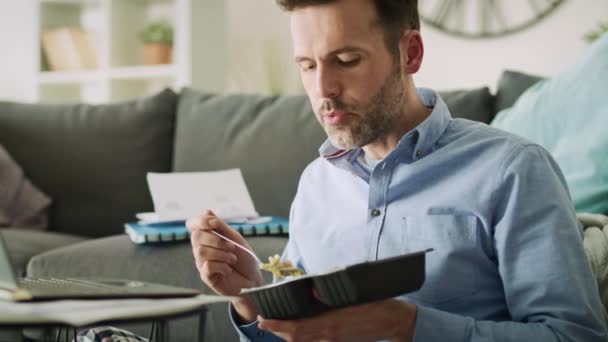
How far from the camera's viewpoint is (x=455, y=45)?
332cm

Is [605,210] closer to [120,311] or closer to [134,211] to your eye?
[120,311]

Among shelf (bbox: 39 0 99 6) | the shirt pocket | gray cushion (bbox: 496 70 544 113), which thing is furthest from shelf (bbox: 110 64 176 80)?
the shirt pocket

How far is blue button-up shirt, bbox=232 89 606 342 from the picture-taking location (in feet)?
3.23

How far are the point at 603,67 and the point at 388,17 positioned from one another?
0.62 meters

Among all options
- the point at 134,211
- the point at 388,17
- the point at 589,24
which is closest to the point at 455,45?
the point at 589,24

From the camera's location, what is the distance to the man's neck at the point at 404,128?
48.0 inches

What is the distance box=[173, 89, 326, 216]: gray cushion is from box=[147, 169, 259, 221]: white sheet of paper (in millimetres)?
142

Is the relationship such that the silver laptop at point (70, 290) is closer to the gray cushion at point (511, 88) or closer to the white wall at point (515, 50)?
the gray cushion at point (511, 88)

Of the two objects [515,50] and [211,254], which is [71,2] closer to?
[515,50]

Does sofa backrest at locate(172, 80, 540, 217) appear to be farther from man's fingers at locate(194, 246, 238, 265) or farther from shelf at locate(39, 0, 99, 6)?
shelf at locate(39, 0, 99, 6)

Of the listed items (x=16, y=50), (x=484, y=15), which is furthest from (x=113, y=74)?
(x=484, y=15)

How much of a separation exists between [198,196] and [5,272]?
1.12 meters

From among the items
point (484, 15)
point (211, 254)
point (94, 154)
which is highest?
point (484, 15)

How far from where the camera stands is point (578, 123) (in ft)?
5.16
